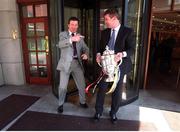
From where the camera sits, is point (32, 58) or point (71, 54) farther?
point (32, 58)

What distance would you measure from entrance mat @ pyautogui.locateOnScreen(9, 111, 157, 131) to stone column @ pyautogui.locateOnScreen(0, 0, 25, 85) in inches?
70.9

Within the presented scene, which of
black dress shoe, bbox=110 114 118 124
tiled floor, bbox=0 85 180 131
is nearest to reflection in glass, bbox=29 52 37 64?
tiled floor, bbox=0 85 180 131

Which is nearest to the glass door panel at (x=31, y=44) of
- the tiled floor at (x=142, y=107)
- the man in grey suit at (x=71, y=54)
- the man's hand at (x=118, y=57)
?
the tiled floor at (x=142, y=107)

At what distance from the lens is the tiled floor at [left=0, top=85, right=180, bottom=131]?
2691mm

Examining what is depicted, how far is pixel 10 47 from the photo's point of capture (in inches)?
162

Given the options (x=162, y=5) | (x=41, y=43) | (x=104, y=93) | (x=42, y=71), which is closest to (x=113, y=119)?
(x=104, y=93)

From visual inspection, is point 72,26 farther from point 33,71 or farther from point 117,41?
point 33,71

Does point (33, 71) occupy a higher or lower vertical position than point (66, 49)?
lower

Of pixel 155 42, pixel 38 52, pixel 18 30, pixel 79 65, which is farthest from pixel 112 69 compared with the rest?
pixel 155 42

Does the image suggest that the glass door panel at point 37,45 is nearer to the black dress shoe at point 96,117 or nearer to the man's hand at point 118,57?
the black dress shoe at point 96,117

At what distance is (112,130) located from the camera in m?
2.41

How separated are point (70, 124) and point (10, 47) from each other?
2.62 metres

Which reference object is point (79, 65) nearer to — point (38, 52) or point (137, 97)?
point (137, 97)

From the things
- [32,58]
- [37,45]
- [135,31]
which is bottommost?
[32,58]
